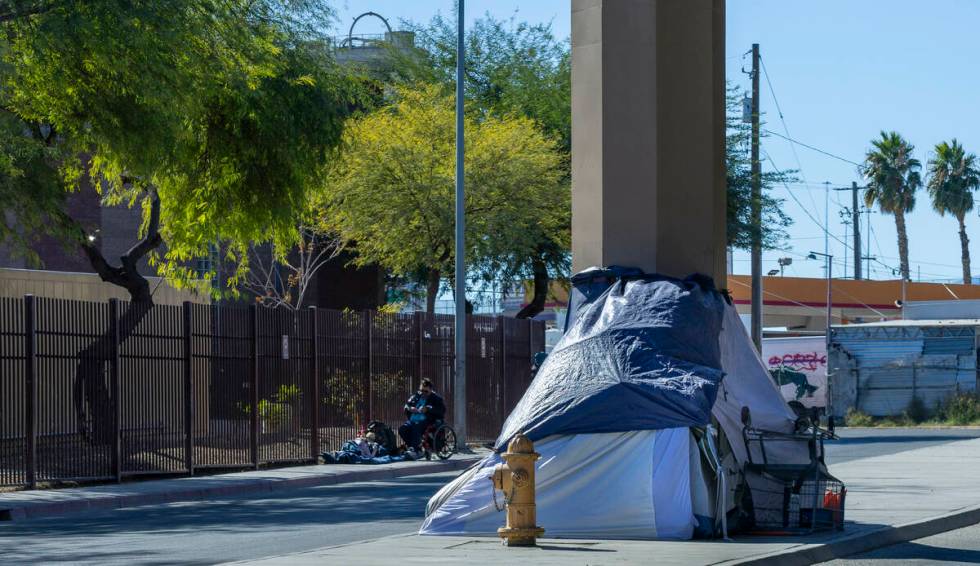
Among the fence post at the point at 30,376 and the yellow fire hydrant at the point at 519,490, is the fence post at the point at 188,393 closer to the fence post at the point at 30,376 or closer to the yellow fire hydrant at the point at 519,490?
the fence post at the point at 30,376

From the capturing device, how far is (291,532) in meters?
15.0

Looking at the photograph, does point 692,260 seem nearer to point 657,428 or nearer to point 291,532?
point 657,428

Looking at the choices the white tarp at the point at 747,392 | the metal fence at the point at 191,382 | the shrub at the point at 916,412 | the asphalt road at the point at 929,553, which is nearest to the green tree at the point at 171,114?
the metal fence at the point at 191,382

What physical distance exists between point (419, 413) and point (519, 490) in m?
16.5

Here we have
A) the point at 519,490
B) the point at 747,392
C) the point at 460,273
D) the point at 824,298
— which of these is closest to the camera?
the point at 519,490

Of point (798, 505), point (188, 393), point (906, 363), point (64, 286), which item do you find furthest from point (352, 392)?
point (906, 363)

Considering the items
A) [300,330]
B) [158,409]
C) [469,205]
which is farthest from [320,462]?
[469,205]

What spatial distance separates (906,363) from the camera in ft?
142

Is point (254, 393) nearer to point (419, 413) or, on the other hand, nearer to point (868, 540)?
point (419, 413)

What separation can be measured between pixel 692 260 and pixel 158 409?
11762 mm

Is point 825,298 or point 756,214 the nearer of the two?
point 756,214

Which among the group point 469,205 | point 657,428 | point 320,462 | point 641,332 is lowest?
point 320,462

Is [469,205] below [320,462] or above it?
above

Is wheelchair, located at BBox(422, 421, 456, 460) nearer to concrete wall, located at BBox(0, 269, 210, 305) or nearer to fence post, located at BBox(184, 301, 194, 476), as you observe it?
fence post, located at BBox(184, 301, 194, 476)
